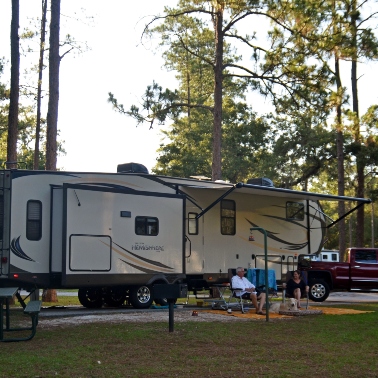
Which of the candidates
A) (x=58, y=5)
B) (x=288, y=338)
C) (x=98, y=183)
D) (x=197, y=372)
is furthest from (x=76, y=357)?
(x=58, y=5)

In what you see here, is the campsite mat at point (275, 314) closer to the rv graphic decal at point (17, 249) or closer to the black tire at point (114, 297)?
the black tire at point (114, 297)

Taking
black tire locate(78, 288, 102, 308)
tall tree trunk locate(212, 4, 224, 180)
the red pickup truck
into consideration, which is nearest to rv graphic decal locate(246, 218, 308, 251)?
the red pickup truck

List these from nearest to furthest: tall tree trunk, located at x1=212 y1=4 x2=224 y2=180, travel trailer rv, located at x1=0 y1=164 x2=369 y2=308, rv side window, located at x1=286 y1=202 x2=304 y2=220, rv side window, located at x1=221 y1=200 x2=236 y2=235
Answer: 1. travel trailer rv, located at x1=0 y1=164 x2=369 y2=308
2. rv side window, located at x1=221 y1=200 x2=236 y2=235
3. rv side window, located at x1=286 y1=202 x2=304 y2=220
4. tall tree trunk, located at x1=212 y1=4 x2=224 y2=180

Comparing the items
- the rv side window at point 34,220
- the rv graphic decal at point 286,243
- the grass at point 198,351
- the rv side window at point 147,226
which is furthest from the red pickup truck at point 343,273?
the rv side window at point 34,220

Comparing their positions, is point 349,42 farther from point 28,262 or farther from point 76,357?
point 76,357

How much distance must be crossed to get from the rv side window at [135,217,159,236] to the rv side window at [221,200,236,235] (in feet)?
7.62

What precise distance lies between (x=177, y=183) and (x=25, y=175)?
3.82 meters

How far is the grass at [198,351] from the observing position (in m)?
7.98

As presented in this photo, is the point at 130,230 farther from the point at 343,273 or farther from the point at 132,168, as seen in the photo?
the point at 343,273

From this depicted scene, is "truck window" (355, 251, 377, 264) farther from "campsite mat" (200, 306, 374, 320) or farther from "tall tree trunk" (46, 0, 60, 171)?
"tall tree trunk" (46, 0, 60, 171)

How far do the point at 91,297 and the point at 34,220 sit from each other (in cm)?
345

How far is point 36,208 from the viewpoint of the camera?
14.7m

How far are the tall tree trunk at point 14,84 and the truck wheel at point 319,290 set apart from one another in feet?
28.6

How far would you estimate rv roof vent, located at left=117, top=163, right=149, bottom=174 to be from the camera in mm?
16453
